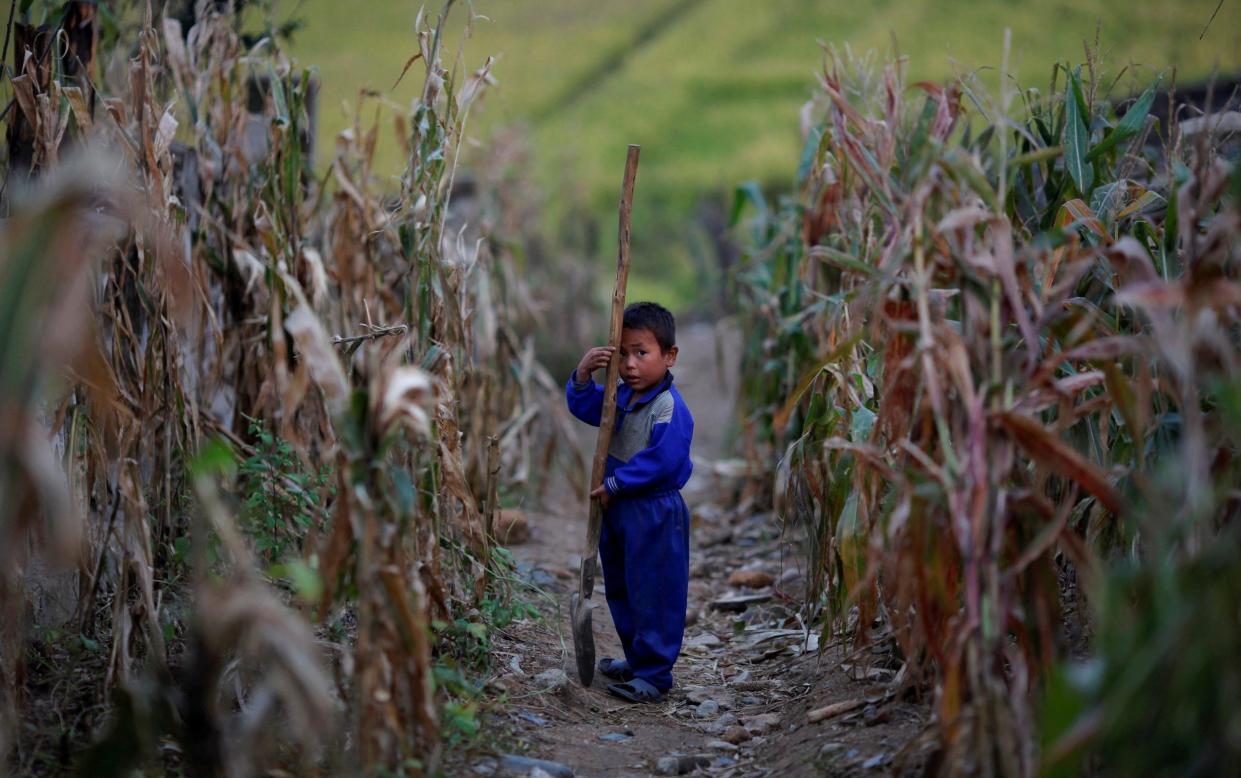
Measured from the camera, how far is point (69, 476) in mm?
2357

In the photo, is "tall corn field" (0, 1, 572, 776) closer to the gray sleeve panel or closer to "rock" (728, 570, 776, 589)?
the gray sleeve panel

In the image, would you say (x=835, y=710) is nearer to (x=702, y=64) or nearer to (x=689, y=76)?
(x=689, y=76)

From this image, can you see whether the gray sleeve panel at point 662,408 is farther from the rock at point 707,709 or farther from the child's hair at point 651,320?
the rock at point 707,709

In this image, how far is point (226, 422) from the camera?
3.54 meters

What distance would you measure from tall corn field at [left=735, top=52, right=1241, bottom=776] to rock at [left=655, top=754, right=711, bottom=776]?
1.78 feet

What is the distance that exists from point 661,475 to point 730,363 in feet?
19.3

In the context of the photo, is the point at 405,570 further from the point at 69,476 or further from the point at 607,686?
the point at 607,686

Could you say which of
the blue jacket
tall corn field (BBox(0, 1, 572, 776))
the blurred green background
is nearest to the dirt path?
tall corn field (BBox(0, 1, 572, 776))

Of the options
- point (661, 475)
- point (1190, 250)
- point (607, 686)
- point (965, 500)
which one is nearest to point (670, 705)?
point (607, 686)

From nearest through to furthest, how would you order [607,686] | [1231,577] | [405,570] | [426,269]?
[1231,577] → [405,570] → [426,269] → [607,686]

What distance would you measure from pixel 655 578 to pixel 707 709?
1.30 feet

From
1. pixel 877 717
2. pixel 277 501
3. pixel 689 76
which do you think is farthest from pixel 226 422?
pixel 689 76

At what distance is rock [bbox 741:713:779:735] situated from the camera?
2662mm

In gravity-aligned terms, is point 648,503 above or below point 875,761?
above
